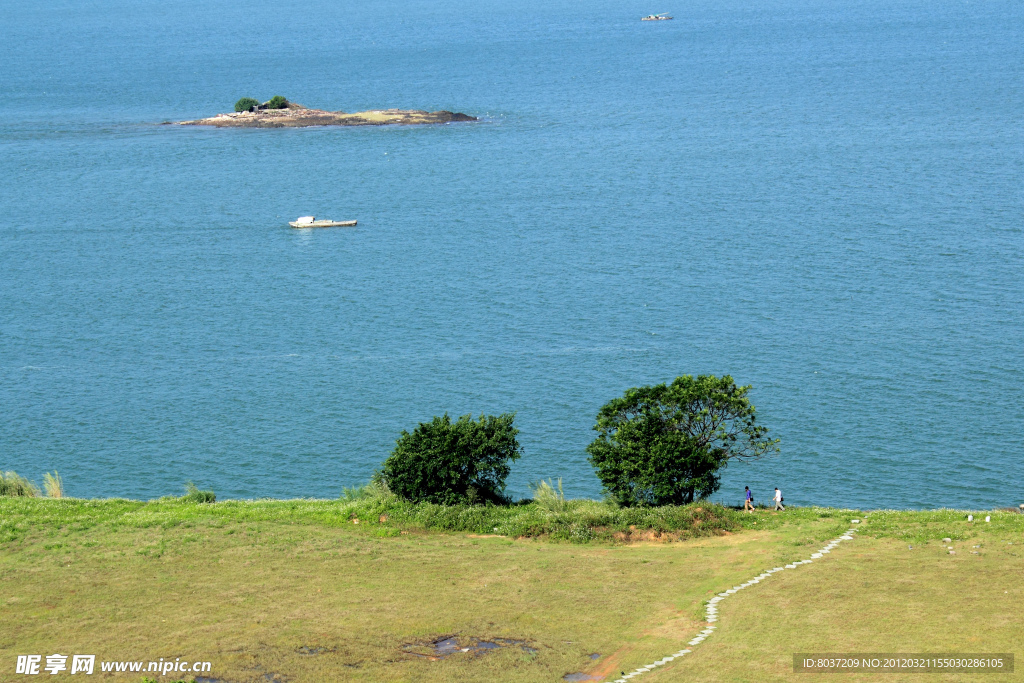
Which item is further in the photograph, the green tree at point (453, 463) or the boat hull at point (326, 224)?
the boat hull at point (326, 224)

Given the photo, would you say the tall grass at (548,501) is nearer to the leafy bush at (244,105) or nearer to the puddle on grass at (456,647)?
the puddle on grass at (456,647)

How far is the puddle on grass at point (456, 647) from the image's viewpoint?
32.3 meters

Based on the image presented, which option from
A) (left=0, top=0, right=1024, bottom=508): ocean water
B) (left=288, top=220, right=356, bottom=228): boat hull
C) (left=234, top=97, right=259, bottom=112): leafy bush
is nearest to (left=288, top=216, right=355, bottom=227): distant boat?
(left=288, top=220, right=356, bottom=228): boat hull

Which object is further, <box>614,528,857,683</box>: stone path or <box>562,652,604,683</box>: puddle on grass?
<box>614,528,857,683</box>: stone path

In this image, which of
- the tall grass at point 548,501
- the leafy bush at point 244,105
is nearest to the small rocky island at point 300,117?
the leafy bush at point 244,105

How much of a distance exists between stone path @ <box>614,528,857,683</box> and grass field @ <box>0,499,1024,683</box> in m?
0.33

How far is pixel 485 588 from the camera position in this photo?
37188 mm

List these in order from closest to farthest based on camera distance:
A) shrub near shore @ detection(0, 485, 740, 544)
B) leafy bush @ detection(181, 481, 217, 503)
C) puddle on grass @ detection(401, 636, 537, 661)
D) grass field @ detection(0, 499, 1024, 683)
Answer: grass field @ detection(0, 499, 1024, 683) < puddle on grass @ detection(401, 636, 537, 661) < shrub near shore @ detection(0, 485, 740, 544) < leafy bush @ detection(181, 481, 217, 503)

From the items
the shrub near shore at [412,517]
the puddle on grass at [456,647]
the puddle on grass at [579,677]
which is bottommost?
the puddle on grass at [579,677]

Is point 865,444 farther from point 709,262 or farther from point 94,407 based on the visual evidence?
point 94,407

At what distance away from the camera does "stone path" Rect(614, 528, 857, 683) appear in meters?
30.8

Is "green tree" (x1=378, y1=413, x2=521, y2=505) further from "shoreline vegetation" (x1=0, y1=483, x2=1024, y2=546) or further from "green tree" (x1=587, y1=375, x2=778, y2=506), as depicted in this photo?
"green tree" (x1=587, y1=375, x2=778, y2=506)

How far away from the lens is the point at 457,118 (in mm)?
166375

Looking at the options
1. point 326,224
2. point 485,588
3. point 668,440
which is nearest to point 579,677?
point 485,588
